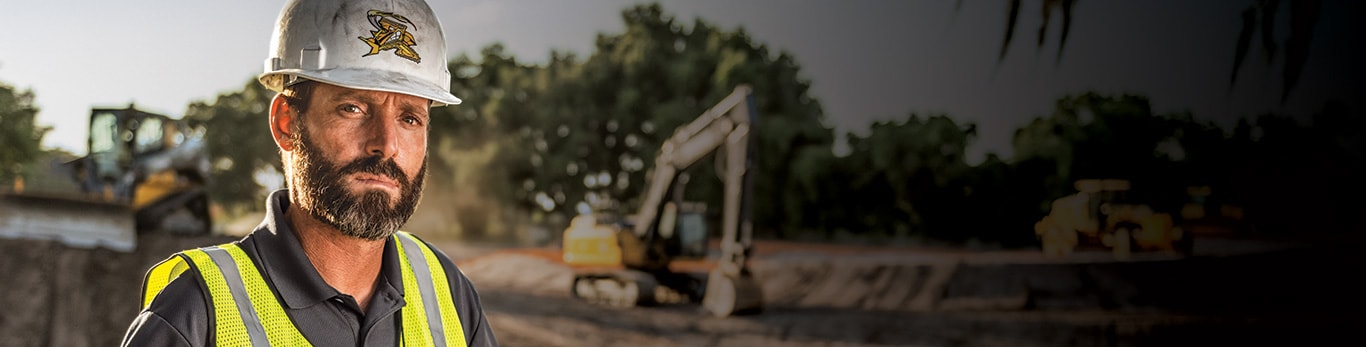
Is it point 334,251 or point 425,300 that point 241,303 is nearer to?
point 334,251

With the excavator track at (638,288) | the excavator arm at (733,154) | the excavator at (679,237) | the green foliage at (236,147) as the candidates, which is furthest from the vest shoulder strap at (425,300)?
the green foliage at (236,147)

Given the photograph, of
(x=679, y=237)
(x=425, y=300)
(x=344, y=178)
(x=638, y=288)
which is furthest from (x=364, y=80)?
(x=679, y=237)

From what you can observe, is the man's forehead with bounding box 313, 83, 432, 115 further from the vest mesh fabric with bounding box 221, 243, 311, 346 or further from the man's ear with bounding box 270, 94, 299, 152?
the vest mesh fabric with bounding box 221, 243, 311, 346

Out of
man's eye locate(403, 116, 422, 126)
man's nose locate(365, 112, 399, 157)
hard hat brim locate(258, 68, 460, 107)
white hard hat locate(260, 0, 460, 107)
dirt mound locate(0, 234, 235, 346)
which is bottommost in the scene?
dirt mound locate(0, 234, 235, 346)

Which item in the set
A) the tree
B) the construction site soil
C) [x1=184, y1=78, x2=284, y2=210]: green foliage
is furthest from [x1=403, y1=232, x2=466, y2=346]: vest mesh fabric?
[x1=184, y1=78, x2=284, y2=210]: green foliage

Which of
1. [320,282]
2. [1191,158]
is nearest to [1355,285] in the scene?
[1191,158]

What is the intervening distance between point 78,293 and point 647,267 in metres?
6.50

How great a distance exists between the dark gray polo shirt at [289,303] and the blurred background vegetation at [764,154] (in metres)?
14.2

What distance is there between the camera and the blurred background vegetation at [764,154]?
15.4m

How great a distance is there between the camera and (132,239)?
10430 millimetres

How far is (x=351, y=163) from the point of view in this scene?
137 centimetres

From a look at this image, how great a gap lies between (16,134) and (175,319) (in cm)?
2627

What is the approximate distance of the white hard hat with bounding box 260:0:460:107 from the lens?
4.55 feet

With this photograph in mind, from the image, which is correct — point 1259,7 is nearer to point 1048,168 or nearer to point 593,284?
point 593,284
